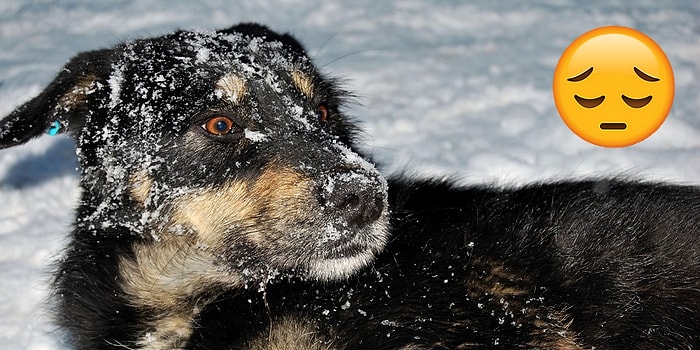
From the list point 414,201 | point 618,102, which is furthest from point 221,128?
point 618,102

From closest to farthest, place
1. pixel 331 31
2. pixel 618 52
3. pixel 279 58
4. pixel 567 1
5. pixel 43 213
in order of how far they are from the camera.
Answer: pixel 279 58 → pixel 43 213 → pixel 618 52 → pixel 331 31 → pixel 567 1

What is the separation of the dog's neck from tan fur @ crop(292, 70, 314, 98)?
0.89 metres

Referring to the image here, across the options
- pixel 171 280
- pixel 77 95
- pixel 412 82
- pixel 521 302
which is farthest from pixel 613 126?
pixel 77 95

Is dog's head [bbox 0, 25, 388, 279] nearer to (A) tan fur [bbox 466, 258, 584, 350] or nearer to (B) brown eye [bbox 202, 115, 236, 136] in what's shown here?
(B) brown eye [bbox 202, 115, 236, 136]

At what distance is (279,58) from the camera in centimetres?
411

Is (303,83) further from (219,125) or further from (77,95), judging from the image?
(77,95)

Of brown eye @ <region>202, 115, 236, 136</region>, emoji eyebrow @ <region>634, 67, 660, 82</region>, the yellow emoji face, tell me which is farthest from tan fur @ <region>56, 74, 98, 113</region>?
emoji eyebrow @ <region>634, 67, 660, 82</region>

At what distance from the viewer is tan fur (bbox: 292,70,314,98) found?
4.09 metres

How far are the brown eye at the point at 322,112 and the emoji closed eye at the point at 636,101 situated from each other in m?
2.61

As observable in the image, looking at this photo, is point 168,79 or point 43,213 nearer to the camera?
point 168,79

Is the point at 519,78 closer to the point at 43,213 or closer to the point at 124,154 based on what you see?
the point at 43,213

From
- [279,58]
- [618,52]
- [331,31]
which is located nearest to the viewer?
[279,58]

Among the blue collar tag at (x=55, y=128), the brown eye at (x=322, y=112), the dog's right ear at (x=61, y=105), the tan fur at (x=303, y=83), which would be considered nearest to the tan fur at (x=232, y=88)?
the tan fur at (x=303, y=83)

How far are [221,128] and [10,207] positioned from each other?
2615 mm
